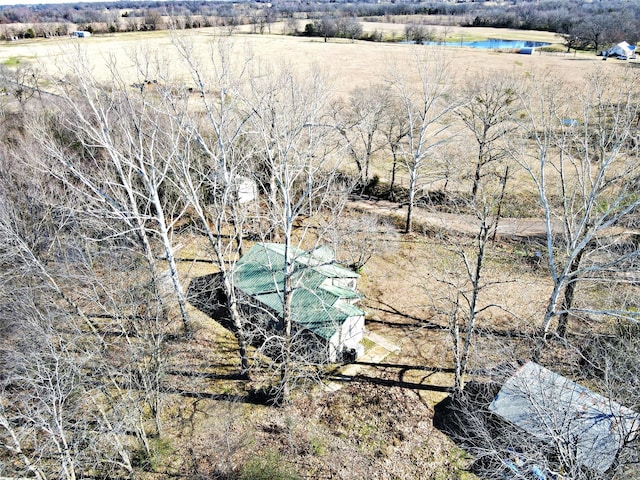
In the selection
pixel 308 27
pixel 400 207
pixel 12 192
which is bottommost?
pixel 400 207

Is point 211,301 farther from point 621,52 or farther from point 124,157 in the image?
point 621,52

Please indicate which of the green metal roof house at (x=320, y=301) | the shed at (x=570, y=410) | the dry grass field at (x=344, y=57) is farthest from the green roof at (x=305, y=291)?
the dry grass field at (x=344, y=57)

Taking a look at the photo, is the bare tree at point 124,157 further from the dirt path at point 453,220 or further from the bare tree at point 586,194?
the dirt path at point 453,220

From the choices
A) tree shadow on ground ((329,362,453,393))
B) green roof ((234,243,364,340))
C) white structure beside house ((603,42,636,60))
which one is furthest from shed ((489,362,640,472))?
white structure beside house ((603,42,636,60))

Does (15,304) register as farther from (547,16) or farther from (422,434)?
(547,16)

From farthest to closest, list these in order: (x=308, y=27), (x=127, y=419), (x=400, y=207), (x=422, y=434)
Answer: (x=308, y=27) < (x=400, y=207) < (x=422, y=434) < (x=127, y=419)

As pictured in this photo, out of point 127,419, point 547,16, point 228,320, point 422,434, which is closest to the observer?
point 127,419

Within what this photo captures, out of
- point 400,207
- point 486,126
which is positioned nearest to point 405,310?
point 400,207
